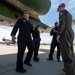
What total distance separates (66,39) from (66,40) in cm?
2

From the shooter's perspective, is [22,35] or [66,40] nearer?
[66,40]

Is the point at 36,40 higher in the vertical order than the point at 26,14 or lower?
lower

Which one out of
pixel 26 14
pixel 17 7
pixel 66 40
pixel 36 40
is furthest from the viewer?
pixel 36 40

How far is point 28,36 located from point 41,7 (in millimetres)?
895

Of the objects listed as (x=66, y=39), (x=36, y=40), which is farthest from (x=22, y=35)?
(x=36, y=40)

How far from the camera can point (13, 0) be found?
11.3 ft

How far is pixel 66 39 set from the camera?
11.4ft

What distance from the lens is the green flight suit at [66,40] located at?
3438 mm

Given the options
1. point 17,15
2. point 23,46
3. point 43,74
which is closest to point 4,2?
point 17,15

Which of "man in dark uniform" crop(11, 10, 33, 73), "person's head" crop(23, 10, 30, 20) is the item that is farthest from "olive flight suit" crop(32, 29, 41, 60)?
"person's head" crop(23, 10, 30, 20)

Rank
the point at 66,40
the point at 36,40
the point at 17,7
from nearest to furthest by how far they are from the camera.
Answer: the point at 66,40, the point at 17,7, the point at 36,40

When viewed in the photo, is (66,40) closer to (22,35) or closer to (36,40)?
(22,35)

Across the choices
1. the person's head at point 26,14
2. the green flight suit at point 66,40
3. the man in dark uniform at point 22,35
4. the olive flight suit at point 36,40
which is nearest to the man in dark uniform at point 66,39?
the green flight suit at point 66,40

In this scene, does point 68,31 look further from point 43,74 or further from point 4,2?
point 4,2
